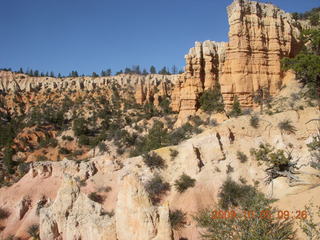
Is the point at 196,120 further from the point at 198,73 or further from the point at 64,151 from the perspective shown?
the point at 64,151

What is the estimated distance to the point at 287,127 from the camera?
1902 centimetres

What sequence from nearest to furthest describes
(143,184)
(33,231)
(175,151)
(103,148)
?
1. (143,184)
2. (33,231)
3. (175,151)
4. (103,148)

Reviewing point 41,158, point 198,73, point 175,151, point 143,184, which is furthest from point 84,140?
point 143,184

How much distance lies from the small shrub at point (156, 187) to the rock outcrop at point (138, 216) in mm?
5277

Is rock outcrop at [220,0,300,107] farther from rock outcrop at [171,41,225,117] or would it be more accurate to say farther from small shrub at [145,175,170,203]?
small shrub at [145,175,170,203]

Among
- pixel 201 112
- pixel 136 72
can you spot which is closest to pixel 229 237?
pixel 201 112

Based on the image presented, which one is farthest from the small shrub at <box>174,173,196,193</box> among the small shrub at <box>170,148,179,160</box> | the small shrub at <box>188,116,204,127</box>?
the small shrub at <box>188,116,204,127</box>

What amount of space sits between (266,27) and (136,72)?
59.0 metres

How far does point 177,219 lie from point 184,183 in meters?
2.69

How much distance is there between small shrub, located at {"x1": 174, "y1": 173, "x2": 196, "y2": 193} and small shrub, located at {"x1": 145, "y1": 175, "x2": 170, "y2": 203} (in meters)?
0.75

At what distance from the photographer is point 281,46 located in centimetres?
3070

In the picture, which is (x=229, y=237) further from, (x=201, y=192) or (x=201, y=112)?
(x=201, y=112)

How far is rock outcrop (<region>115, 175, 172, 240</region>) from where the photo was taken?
10641 mm

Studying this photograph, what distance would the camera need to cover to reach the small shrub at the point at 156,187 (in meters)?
16.9
